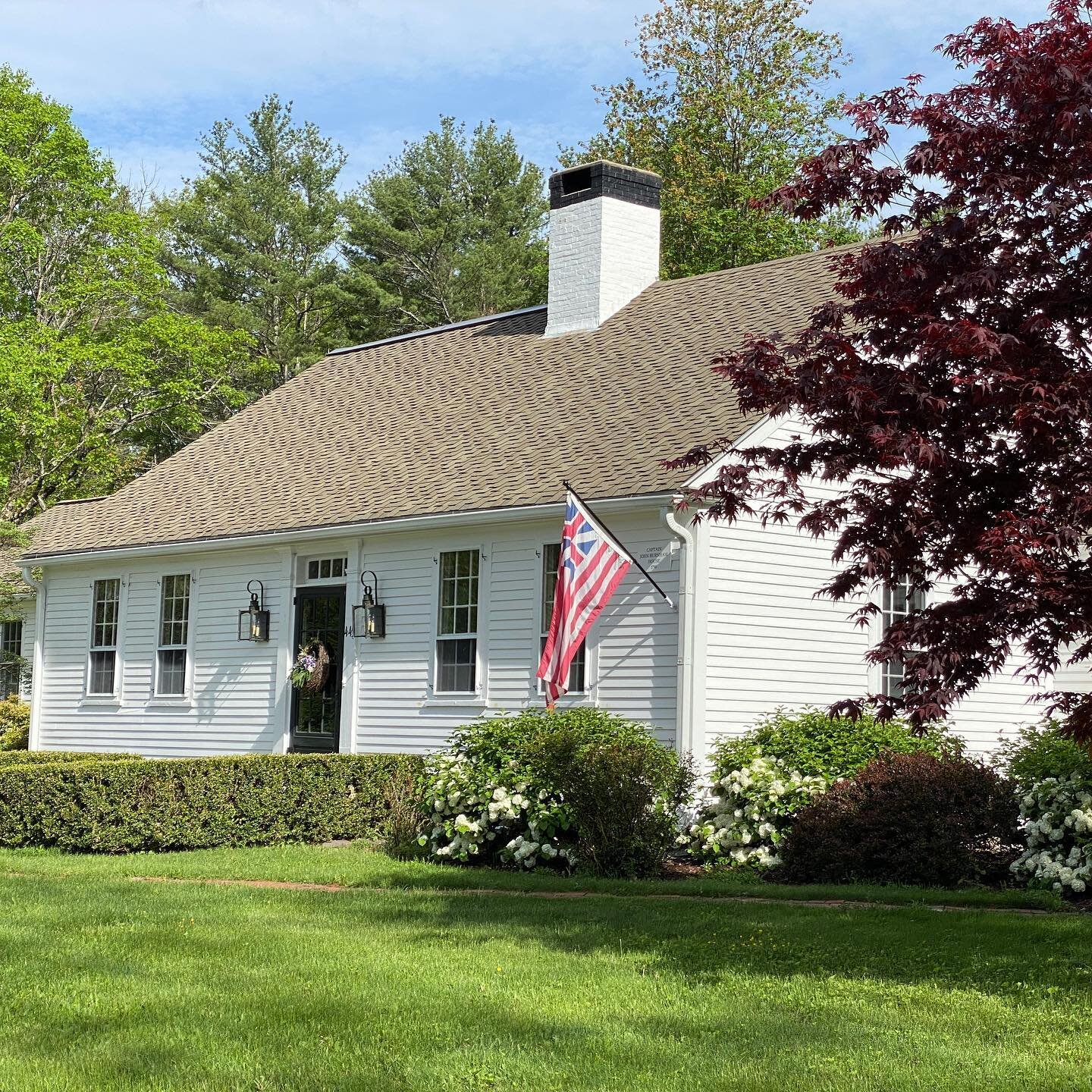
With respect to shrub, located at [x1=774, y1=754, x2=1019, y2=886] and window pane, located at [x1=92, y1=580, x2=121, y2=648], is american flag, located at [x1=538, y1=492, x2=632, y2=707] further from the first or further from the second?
window pane, located at [x1=92, y1=580, x2=121, y2=648]

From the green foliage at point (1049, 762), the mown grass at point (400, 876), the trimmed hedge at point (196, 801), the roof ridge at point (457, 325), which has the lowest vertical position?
the mown grass at point (400, 876)

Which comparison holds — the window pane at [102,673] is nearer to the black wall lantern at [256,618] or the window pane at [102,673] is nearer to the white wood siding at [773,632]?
the black wall lantern at [256,618]

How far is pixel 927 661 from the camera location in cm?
749

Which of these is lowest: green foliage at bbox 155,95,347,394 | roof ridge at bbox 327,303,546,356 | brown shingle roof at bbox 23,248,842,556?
brown shingle roof at bbox 23,248,842,556

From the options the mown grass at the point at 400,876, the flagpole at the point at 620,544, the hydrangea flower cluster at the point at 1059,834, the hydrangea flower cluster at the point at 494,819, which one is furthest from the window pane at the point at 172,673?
the hydrangea flower cluster at the point at 1059,834

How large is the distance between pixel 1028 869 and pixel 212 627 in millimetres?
11759

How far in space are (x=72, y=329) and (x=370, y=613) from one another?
20.2 m

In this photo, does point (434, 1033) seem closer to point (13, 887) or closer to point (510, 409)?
point (13, 887)

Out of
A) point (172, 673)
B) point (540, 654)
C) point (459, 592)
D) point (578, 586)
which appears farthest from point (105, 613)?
point (578, 586)

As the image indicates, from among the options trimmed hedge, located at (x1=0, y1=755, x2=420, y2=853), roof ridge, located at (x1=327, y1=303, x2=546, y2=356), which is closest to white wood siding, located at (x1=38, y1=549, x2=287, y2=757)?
trimmed hedge, located at (x1=0, y1=755, x2=420, y2=853)

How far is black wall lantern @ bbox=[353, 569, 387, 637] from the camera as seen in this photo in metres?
17.6

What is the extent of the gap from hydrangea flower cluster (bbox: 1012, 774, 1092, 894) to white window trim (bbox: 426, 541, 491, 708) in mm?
6428

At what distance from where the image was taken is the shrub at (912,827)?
38.7 feet

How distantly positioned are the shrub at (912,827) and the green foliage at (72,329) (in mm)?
21265
